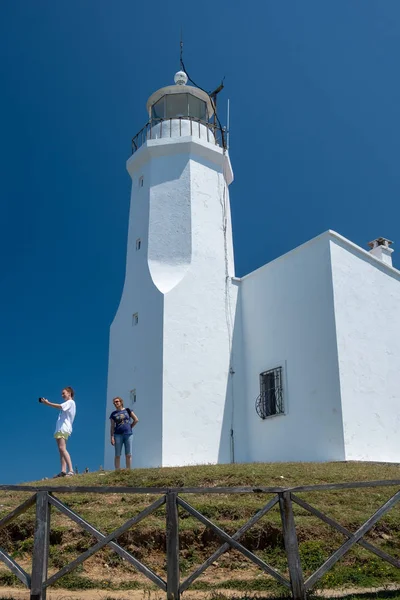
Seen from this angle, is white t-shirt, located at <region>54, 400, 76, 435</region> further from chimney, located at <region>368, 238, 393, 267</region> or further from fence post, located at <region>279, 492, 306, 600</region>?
chimney, located at <region>368, 238, 393, 267</region>

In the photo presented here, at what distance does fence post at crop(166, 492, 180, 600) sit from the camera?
7078 millimetres

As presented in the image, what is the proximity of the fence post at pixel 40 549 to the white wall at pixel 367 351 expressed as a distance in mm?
9534

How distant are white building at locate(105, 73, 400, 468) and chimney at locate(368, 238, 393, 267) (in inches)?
2.4

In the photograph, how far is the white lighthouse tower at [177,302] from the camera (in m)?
17.3

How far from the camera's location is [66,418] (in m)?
13.5

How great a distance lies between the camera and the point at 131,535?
9539 mm

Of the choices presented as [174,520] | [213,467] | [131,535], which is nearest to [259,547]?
[131,535]

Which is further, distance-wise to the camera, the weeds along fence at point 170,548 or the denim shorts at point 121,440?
the denim shorts at point 121,440

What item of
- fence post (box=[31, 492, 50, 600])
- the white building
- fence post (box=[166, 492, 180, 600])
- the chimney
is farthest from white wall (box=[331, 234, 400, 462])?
fence post (box=[31, 492, 50, 600])

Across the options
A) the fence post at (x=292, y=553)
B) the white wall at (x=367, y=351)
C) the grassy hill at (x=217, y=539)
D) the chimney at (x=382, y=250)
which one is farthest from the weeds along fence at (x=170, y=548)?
the chimney at (x=382, y=250)

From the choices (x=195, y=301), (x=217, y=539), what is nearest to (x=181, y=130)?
(x=195, y=301)

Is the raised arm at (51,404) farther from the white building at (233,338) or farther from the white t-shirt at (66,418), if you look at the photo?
the white building at (233,338)

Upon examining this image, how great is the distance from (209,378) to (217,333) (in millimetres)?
1356

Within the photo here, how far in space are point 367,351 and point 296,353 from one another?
178 cm
